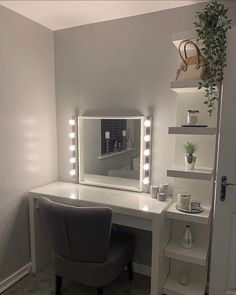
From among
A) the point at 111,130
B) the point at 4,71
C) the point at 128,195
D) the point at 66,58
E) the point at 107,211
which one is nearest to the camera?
the point at 107,211

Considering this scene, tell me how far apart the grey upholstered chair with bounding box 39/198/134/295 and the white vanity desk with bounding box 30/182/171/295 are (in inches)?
9.3

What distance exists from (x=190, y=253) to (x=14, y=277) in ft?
4.93

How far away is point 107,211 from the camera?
1.59m

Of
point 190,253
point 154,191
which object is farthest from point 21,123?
point 190,253

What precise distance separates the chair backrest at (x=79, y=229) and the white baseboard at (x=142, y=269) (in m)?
0.68

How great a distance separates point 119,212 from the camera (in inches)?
73.1

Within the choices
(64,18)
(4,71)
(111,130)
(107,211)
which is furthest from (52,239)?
(64,18)

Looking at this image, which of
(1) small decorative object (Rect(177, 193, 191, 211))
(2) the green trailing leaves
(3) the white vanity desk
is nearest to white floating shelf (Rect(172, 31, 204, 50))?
(2) the green trailing leaves

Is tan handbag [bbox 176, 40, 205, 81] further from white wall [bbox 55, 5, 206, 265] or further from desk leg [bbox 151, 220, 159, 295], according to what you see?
desk leg [bbox 151, 220, 159, 295]

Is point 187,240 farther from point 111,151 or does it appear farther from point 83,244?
point 111,151

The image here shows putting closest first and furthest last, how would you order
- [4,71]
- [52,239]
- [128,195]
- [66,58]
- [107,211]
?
[107,211]
[52,239]
[4,71]
[128,195]
[66,58]

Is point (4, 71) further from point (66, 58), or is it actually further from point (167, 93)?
point (167, 93)

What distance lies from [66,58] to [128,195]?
1.46 m

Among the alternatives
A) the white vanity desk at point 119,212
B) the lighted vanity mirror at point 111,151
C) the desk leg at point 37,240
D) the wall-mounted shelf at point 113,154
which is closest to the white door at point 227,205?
the white vanity desk at point 119,212
